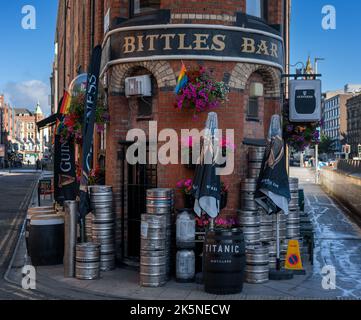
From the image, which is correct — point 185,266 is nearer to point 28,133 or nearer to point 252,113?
point 252,113

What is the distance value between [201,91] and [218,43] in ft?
4.33

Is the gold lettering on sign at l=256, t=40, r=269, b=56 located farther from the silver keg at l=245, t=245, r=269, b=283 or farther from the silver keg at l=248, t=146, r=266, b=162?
the silver keg at l=245, t=245, r=269, b=283

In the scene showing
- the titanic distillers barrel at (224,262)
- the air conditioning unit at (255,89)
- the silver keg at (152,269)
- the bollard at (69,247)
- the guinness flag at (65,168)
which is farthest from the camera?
the guinness flag at (65,168)

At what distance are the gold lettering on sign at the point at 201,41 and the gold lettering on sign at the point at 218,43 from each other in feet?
0.47

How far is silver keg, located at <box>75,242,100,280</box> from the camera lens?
34.0 ft

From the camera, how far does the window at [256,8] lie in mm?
12133

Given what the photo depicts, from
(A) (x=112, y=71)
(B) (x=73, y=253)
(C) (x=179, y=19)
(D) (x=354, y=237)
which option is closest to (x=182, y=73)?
(C) (x=179, y=19)

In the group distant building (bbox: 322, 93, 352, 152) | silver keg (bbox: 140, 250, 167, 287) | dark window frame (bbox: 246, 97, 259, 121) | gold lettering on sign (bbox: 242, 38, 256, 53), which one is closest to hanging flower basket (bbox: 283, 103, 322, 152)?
A: dark window frame (bbox: 246, 97, 259, 121)

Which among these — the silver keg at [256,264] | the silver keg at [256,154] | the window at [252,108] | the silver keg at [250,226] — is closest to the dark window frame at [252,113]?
the window at [252,108]

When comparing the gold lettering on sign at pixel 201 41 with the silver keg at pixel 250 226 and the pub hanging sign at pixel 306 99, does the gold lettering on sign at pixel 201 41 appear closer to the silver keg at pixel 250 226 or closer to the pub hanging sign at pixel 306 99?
the pub hanging sign at pixel 306 99

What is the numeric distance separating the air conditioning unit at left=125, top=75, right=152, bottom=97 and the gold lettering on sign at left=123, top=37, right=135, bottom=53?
1.95 feet

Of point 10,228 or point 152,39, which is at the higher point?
point 152,39

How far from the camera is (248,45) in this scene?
449 inches

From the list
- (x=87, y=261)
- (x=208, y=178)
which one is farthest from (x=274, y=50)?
(x=87, y=261)
